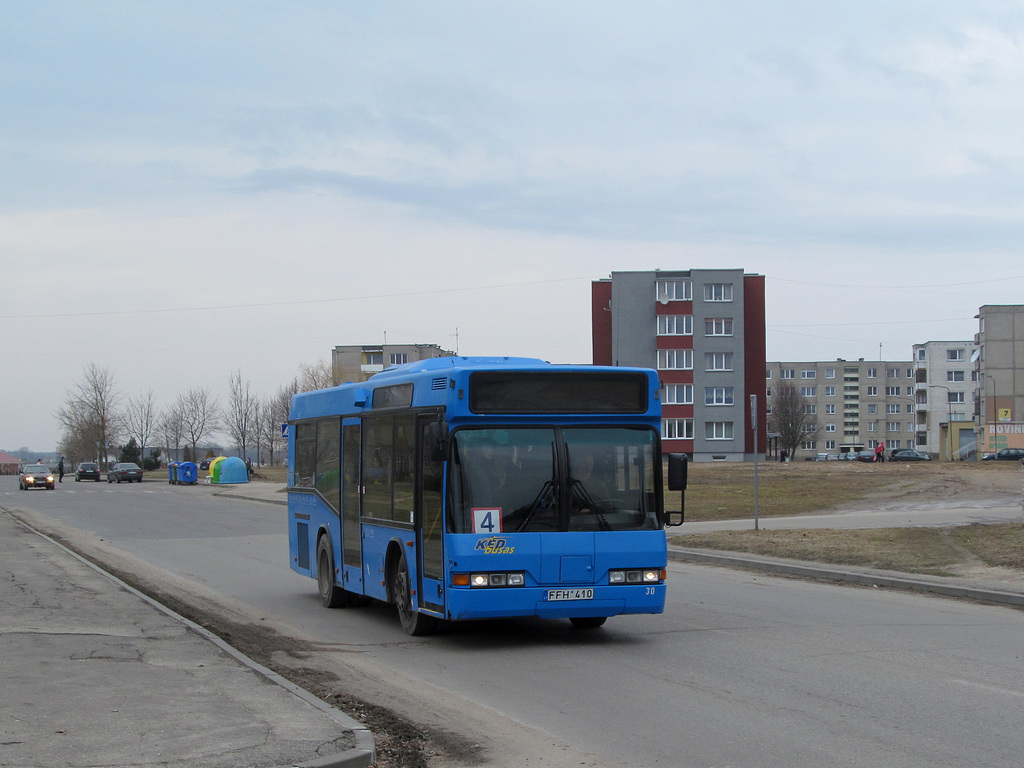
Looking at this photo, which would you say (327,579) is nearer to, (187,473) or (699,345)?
(187,473)

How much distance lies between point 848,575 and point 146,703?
37.5 feet

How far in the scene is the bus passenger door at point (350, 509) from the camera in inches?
502

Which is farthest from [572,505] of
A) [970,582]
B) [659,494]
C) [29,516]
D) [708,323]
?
[708,323]

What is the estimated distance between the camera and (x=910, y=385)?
168 meters

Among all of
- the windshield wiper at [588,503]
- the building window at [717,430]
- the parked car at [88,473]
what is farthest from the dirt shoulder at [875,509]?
the parked car at [88,473]

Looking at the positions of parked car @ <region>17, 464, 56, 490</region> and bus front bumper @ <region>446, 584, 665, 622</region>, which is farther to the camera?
parked car @ <region>17, 464, 56, 490</region>

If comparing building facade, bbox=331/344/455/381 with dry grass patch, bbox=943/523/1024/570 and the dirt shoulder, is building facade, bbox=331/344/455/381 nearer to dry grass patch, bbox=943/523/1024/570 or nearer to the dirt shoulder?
the dirt shoulder

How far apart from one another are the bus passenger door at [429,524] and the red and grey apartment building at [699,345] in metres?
72.1

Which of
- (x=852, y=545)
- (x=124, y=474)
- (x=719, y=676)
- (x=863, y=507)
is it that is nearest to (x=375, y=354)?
(x=124, y=474)

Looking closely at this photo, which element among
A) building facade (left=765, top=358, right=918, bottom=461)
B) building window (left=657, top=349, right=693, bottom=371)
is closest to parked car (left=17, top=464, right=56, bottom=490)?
building window (left=657, top=349, right=693, bottom=371)

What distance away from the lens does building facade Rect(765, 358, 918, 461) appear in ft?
546

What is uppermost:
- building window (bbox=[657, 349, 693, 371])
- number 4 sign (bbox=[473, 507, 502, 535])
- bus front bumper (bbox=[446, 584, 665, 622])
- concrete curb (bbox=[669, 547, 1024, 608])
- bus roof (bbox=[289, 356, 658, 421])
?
building window (bbox=[657, 349, 693, 371])

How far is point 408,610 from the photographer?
445 inches

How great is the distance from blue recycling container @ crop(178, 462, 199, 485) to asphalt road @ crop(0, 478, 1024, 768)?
56.1 m
